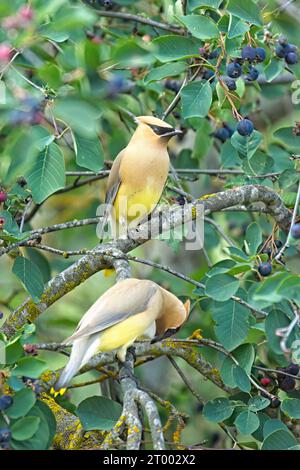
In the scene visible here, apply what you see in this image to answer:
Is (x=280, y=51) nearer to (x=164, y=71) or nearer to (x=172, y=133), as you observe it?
(x=164, y=71)

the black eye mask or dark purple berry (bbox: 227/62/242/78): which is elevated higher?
dark purple berry (bbox: 227/62/242/78)

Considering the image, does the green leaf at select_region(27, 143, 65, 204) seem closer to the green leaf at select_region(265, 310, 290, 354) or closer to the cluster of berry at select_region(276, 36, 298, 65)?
the green leaf at select_region(265, 310, 290, 354)

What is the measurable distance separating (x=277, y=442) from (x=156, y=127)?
2029 mm

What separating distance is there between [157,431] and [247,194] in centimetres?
142

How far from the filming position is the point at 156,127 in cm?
452

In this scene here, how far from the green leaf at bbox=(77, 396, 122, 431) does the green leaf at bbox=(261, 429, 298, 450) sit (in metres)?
0.54

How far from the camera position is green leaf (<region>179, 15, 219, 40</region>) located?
3420 mm

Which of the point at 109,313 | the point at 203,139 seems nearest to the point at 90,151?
the point at 109,313

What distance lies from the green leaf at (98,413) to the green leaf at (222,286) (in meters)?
0.60

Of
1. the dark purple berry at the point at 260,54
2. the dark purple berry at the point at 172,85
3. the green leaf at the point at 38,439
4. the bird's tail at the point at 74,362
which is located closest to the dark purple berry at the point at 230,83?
the dark purple berry at the point at 260,54

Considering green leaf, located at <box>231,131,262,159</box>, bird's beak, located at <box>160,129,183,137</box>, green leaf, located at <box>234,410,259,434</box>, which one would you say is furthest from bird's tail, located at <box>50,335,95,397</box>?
bird's beak, located at <box>160,129,183,137</box>

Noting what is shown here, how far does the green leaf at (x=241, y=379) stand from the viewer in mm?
3225

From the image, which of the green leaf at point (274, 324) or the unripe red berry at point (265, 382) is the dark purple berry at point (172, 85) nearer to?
the unripe red berry at point (265, 382)

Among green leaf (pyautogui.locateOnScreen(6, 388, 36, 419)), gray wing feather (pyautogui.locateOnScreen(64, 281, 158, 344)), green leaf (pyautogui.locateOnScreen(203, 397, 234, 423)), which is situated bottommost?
green leaf (pyautogui.locateOnScreen(203, 397, 234, 423))
